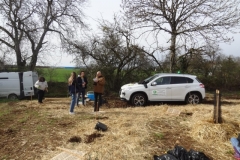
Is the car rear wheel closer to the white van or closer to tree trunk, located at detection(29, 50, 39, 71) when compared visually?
the white van

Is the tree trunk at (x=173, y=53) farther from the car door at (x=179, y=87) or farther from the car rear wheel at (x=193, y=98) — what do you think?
the car rear wheel at (x=193, y=98)

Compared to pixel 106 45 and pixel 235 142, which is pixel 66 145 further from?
pixel 106 45

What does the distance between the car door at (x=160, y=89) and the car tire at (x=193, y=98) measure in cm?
104

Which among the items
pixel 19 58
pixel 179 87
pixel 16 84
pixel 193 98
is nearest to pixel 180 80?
pixel 179 87

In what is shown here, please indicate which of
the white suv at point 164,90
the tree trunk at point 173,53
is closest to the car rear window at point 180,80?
the white suv at point 164,90

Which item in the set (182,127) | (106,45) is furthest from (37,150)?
(106,45)

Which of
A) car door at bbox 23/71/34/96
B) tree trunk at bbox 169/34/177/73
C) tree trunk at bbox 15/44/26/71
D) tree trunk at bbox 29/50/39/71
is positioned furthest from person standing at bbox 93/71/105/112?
tree trunk at bbox 15/44/26/71

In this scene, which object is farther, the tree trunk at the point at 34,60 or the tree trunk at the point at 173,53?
the tree trunk at the point at 34,60

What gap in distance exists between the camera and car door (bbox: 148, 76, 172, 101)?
11406mm

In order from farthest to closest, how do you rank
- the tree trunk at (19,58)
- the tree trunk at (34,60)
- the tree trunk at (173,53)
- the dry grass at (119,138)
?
the tree trunk at (34,60), the tree trunk at (19,58), the tree trunk at (173,53), the dry grass at (119,138)

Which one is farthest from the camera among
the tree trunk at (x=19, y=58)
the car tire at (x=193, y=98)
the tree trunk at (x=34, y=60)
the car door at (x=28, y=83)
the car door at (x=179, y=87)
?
the tree trunk at (x=34, y=60)

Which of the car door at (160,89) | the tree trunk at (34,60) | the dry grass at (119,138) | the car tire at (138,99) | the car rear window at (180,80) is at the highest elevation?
the tree trunk at (34,60)

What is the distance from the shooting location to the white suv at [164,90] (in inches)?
448

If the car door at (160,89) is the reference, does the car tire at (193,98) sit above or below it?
below
